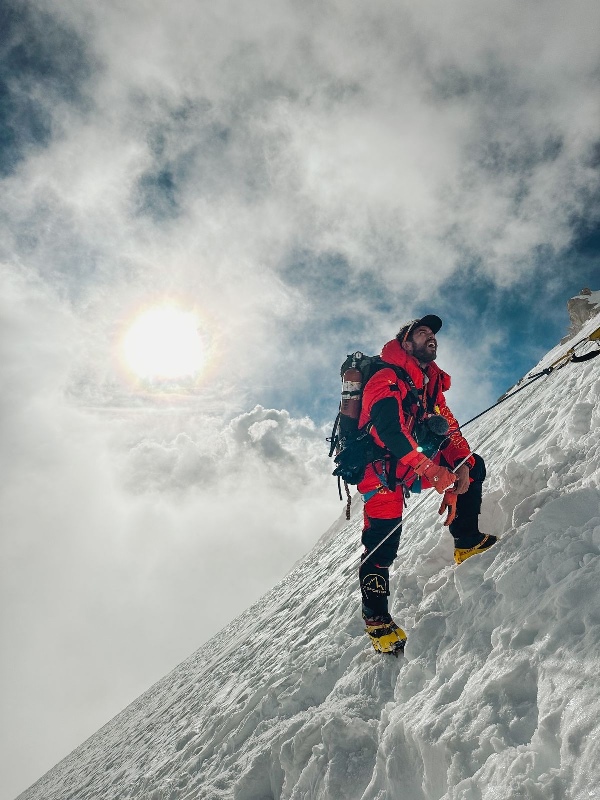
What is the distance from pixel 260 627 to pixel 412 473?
24.4 feet

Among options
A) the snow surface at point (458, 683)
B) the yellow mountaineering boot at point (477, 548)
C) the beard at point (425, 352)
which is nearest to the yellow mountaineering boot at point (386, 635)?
the snow surface at point (458, 683)

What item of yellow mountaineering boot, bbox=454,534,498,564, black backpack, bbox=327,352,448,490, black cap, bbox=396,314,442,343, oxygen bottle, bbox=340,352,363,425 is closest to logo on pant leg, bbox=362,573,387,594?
yellow mountaineering boot, bbox=454,534,498,564

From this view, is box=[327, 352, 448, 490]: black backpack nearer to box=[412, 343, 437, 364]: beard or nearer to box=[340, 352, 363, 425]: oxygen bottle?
box=[340, 352, 363, 425]: oxygen bottle

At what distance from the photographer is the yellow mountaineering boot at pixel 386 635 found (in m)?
4.13

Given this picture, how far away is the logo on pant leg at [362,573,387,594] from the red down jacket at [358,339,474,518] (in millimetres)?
599

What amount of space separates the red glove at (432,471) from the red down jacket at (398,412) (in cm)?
8

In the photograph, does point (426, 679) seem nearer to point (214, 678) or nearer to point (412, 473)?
point (412, 473)

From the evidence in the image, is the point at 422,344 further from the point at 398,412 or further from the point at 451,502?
the point at 451,502

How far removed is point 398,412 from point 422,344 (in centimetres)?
103

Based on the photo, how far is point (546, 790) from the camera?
2154 mm

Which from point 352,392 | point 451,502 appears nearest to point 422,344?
point 352,392

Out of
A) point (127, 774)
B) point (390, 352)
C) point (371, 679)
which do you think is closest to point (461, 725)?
point (371, 679)

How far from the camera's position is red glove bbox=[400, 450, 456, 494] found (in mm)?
4152

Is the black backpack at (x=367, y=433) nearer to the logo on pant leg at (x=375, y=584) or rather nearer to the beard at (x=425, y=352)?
the beard at (x=425, y=352)
